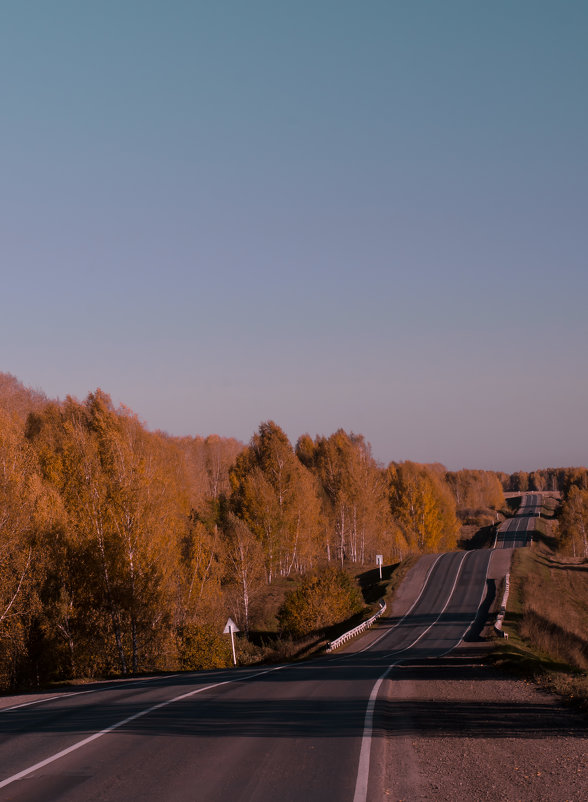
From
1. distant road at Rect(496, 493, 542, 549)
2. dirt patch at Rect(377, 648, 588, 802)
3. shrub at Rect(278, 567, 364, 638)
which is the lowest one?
distant road at Rect(496, 493, 542, 549)

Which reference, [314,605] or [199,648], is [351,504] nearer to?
[314,605]

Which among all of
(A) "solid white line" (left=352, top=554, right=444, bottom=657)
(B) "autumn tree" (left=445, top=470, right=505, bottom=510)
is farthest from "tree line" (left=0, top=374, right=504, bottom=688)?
(B) "autumn tree" (left=445, top=470, right=505, bottom=510)

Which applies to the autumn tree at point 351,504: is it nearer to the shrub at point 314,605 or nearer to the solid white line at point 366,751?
the shrub at point 314,605

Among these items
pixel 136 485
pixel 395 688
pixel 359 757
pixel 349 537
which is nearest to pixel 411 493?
pixel 349 537

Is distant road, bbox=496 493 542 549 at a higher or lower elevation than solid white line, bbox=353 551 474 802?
lower

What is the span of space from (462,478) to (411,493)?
3703 inches

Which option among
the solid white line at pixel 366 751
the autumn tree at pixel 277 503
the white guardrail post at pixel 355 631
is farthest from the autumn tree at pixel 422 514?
the solid white line at pixel 366 751

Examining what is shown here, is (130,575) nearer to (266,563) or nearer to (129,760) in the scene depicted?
(129,760)

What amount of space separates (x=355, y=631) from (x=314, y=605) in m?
3.88

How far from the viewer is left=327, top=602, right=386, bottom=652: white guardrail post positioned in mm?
39306

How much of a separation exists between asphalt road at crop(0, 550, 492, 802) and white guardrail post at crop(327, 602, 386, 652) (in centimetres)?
2141

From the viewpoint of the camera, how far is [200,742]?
1035 centimetres

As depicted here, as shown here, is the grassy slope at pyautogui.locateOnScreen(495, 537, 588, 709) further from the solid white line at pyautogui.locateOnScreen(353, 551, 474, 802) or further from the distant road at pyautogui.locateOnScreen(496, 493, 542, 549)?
the distant road at pyautogui.locateOnScreen(496, 493, 542, 549)

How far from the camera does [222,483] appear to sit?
107750 millimetres
